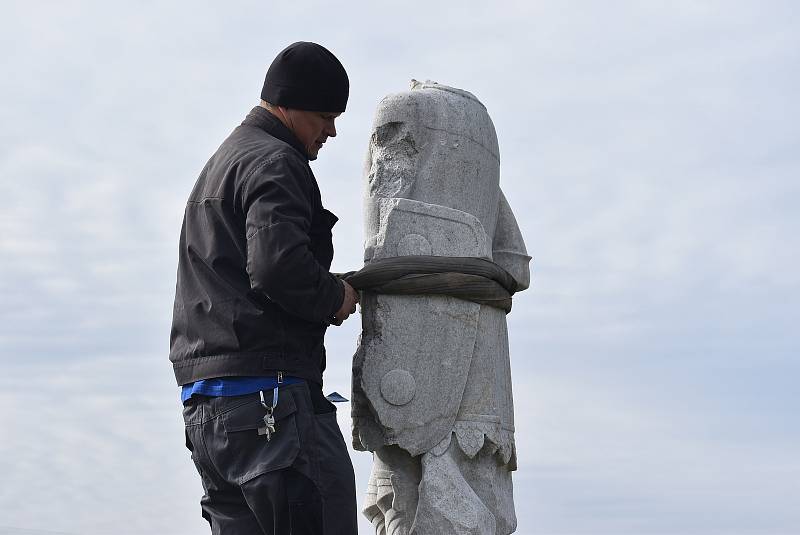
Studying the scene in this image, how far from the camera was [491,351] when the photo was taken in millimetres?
4879

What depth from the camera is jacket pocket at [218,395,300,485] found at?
3.93 meters

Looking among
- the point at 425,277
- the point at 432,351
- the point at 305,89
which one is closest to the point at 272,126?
the point at 305,89

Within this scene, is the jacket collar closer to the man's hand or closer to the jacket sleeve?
the jacket sleeve

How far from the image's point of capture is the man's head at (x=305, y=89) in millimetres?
4348

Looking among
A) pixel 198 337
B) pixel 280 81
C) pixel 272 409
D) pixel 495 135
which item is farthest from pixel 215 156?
pixel 495 135

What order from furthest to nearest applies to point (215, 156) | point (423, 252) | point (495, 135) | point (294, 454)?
point (495, 135) < point (423, 252) < point (215, 156) < point (294, 454)

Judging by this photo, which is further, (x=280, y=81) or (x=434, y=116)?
(x=434, y=116)

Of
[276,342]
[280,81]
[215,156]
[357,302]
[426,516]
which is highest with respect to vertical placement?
[280,81]

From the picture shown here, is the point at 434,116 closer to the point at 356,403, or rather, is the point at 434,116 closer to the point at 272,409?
the point at 356,403

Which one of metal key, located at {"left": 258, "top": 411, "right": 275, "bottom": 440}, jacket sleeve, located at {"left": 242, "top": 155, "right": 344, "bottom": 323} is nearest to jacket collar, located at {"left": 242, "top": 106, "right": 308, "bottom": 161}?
jacket sleeve, located at {"left": 242, "top": 155, "right": 344, "bottom": 323}

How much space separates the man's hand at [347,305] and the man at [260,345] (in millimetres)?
24

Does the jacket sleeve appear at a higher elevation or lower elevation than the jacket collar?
lower

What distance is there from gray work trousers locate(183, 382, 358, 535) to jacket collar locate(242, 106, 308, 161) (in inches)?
38.6

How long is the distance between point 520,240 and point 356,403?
1219 millimetres
